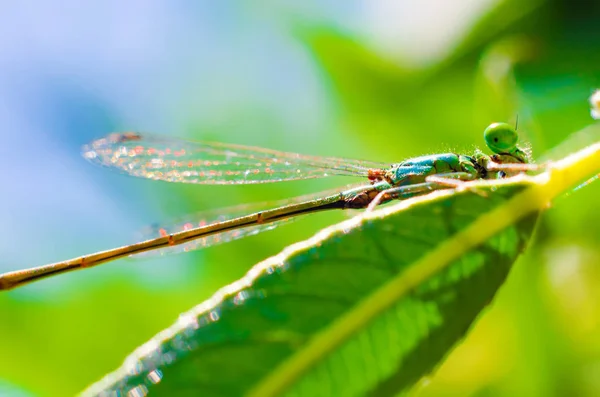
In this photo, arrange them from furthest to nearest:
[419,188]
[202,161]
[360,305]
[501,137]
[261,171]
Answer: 1. [202,161]
2. [261,171]
3. [419,188]
4. [501,137]
5. [360,305]

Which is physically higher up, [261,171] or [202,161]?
[202,161]

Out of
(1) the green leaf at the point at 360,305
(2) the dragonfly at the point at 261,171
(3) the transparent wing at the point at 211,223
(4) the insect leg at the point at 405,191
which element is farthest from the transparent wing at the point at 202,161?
(1) the green leaf at the point at 360,305

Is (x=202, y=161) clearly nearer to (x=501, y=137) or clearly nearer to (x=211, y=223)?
(x=211, y=223)

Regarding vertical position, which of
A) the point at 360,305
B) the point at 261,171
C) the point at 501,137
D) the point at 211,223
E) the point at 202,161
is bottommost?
the point at 360,305

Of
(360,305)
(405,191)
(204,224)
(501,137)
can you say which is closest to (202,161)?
(204,224)

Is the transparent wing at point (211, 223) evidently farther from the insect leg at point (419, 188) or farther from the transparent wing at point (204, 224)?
the insect leg at point (419, 188)

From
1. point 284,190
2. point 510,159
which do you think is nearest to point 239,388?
point 510,159

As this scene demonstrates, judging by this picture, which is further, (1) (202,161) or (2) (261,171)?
(1) (202,161)
